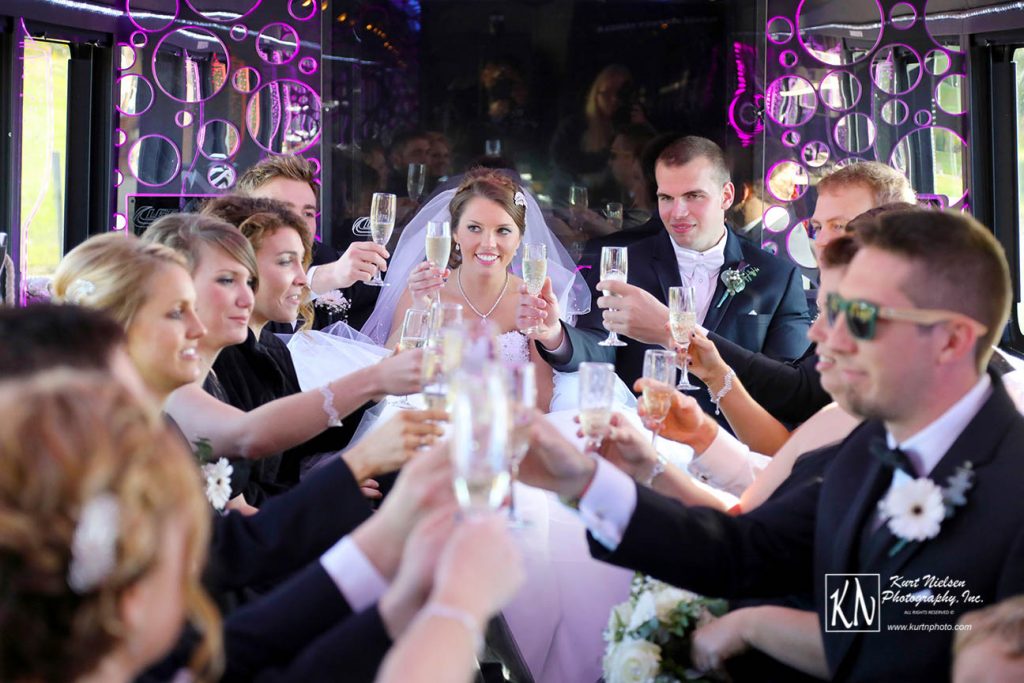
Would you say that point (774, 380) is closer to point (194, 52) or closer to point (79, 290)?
point (79, 290)

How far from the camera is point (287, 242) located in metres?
3.96

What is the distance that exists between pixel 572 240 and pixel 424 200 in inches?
39.8

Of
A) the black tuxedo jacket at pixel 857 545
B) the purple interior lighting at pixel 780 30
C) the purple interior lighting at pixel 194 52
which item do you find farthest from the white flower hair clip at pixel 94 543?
the purple interior lighting at pixel 780 30

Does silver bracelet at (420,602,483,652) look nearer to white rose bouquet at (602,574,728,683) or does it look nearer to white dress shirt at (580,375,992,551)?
white dress shirt at (580,375,992,551)

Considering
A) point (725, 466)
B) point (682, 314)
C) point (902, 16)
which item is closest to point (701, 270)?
point (682, 314)

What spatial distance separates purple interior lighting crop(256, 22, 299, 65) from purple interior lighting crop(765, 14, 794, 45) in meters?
2.98

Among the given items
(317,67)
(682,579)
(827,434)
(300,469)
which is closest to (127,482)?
(682,579)

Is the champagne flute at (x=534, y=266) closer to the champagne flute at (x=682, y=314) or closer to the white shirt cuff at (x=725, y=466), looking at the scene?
the champagne flute at (x=682, y=314)

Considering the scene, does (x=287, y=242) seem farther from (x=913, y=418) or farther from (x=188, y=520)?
(x=188, y=520)

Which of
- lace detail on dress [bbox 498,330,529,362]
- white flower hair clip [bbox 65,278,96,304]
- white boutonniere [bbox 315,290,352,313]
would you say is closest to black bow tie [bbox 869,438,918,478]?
white flower hair clip [bbox 65,278,96,304]

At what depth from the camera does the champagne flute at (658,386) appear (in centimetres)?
294

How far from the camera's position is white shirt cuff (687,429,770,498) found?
3.29 m

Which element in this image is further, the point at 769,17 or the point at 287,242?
the point at 769,17

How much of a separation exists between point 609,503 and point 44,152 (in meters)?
5.52
